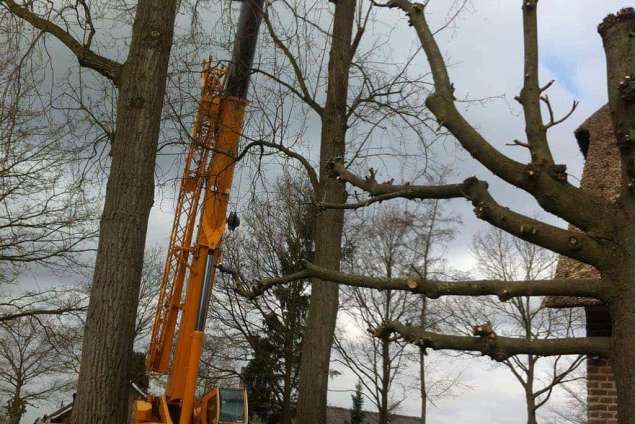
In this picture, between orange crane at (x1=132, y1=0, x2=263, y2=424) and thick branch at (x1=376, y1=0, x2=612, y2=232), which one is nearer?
thick branch at (x1=376, y1=0, x2=612, y2=232)

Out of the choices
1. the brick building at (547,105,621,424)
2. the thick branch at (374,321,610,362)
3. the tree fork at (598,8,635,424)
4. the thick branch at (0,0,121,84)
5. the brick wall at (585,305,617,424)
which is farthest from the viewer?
the brick wall at (585,305,617,424)

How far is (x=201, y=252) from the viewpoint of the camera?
12086 mm

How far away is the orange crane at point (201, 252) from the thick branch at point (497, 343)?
22.1 feet

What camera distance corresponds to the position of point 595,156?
1019 cm

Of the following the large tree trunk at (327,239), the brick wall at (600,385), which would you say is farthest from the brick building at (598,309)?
the large tree trunk at (327,239)

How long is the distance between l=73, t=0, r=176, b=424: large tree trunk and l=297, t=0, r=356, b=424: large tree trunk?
220 centimetres

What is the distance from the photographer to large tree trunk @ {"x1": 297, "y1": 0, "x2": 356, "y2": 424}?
8914mm

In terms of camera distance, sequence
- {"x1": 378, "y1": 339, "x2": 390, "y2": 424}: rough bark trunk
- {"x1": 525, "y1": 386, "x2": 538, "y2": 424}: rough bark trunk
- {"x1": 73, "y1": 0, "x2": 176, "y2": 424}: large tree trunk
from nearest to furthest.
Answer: {"x1": 73, "y1": 0, "x2": 176, "y2": 424}: large tree trunk
{"x1": 525, "y1": 386, "x2": 538, "y2": 424}: rough bark trunk
{"x1": 378, "y1": 339, "x2": 390, "y2": 424}: rough bark trunk

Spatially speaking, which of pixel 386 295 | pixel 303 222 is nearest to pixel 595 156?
pixel 303 222

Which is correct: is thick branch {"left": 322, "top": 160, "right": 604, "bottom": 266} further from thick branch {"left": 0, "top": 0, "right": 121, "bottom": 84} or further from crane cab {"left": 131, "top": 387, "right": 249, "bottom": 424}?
crane cab {"left": 131, "top": 387, "right": 249, "bottom": 424}

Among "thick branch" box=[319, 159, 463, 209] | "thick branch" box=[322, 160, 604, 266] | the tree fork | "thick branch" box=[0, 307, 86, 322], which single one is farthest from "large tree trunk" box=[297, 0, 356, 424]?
"thick branch" box=[0, 307, 86, 322]

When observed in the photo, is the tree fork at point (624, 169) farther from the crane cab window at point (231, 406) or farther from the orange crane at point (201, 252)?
the crane cab window at point (231, 406)

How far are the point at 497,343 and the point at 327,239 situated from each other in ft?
17.8

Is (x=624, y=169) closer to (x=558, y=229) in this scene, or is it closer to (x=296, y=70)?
(x=558, y=229)
